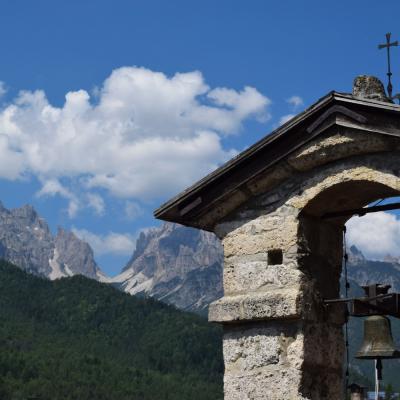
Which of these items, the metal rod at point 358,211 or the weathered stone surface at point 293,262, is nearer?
the weathered stone surface at point 293,262

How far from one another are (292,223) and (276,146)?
51cm

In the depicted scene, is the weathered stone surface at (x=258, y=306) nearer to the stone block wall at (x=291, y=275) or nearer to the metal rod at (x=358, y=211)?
the stone block wall at (x=291, y=275)

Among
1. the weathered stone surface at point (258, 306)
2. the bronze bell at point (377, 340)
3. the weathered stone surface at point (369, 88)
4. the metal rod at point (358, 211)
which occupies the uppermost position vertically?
the weathered stone surface at point (369, 88)

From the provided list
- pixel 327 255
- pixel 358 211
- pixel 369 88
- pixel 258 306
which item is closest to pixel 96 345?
pixel 327 255

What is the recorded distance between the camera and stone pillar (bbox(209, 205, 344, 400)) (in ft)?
17.2

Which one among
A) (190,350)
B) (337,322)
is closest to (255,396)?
(337,322)

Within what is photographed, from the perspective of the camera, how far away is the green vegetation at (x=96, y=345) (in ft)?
299

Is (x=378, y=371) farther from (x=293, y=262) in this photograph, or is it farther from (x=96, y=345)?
(x=96, y=345)

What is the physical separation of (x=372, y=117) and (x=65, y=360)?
94.3 meters

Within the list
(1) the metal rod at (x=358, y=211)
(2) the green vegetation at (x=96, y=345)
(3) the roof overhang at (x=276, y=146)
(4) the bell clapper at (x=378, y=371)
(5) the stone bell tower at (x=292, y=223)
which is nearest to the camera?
(3) the roof overhang at (x=276, y=146)

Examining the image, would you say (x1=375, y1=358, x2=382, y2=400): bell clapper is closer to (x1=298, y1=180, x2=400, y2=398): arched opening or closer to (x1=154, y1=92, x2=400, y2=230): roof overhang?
(x1=298, y1=180, x2=400, y2=398): arched opening

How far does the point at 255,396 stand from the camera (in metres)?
5.30

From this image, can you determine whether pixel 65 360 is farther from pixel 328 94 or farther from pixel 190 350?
pixel 328 94

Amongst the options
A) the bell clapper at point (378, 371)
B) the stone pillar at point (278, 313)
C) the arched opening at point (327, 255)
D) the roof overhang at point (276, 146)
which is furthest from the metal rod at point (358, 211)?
the bell clapper at point (378, 371)
